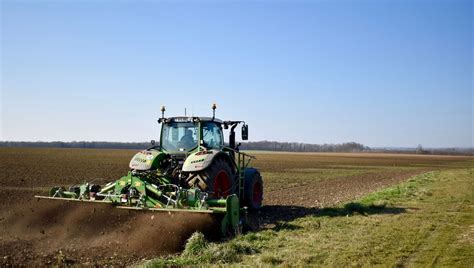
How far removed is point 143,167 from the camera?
10.5 meters

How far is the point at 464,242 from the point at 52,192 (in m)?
9.00

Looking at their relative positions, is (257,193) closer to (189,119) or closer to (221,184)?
(221,184)

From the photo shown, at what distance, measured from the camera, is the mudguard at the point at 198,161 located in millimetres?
9750

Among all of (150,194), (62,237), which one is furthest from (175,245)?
(62,237)

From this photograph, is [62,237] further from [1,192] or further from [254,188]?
[1,192]

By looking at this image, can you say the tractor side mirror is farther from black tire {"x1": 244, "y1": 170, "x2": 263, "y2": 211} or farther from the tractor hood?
the tractor hood

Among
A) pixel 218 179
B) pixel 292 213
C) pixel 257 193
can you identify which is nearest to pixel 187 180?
pixel 218 179

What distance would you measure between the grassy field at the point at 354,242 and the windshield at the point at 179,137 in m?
2.98

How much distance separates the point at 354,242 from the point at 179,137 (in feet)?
16.8

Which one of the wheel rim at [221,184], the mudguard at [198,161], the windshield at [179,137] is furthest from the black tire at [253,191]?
the mudguard at [198,161]

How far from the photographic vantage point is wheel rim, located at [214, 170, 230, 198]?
1034 cm

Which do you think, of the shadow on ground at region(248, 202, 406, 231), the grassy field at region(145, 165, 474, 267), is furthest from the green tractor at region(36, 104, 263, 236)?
the grassy field at region(145, 165, 474, 267)

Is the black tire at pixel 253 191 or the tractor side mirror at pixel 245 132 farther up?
the tractor side mirror at pixel 245 132

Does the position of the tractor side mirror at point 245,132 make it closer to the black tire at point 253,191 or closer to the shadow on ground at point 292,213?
the black tire at point 253,191
